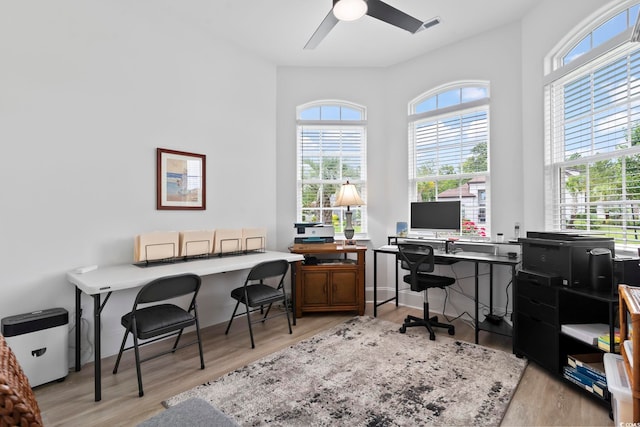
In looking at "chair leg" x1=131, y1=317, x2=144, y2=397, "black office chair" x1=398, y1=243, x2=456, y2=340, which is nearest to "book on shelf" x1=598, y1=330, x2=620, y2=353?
"black office chair" x1=398, y1=243, x2=456, y2=340

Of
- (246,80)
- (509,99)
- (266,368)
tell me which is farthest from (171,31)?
(509,99)

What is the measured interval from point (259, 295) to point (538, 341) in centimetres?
242

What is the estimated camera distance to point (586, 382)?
205 cm

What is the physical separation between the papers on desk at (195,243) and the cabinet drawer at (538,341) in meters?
2.73

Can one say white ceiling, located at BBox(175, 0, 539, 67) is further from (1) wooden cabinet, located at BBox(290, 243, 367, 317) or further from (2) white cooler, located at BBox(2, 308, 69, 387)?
(2) white cooler, located at BBox(2, 308, 69, 387)

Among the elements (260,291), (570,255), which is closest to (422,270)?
(570,255)

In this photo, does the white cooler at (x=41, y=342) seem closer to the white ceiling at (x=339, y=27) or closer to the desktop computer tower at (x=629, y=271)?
the white ceiling at (x=339, y=27)

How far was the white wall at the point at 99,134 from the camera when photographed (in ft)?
7.61

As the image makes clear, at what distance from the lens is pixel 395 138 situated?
4.32m

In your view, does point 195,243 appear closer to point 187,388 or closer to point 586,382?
point 187,388

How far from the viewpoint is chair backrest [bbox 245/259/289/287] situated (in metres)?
2.93

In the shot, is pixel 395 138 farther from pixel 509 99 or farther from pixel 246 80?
pixel 246 80

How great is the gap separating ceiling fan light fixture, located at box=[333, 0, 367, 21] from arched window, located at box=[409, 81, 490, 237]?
2.04 meters

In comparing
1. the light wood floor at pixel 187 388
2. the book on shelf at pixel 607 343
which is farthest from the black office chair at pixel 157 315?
the book on shelf at pixel 607 343
